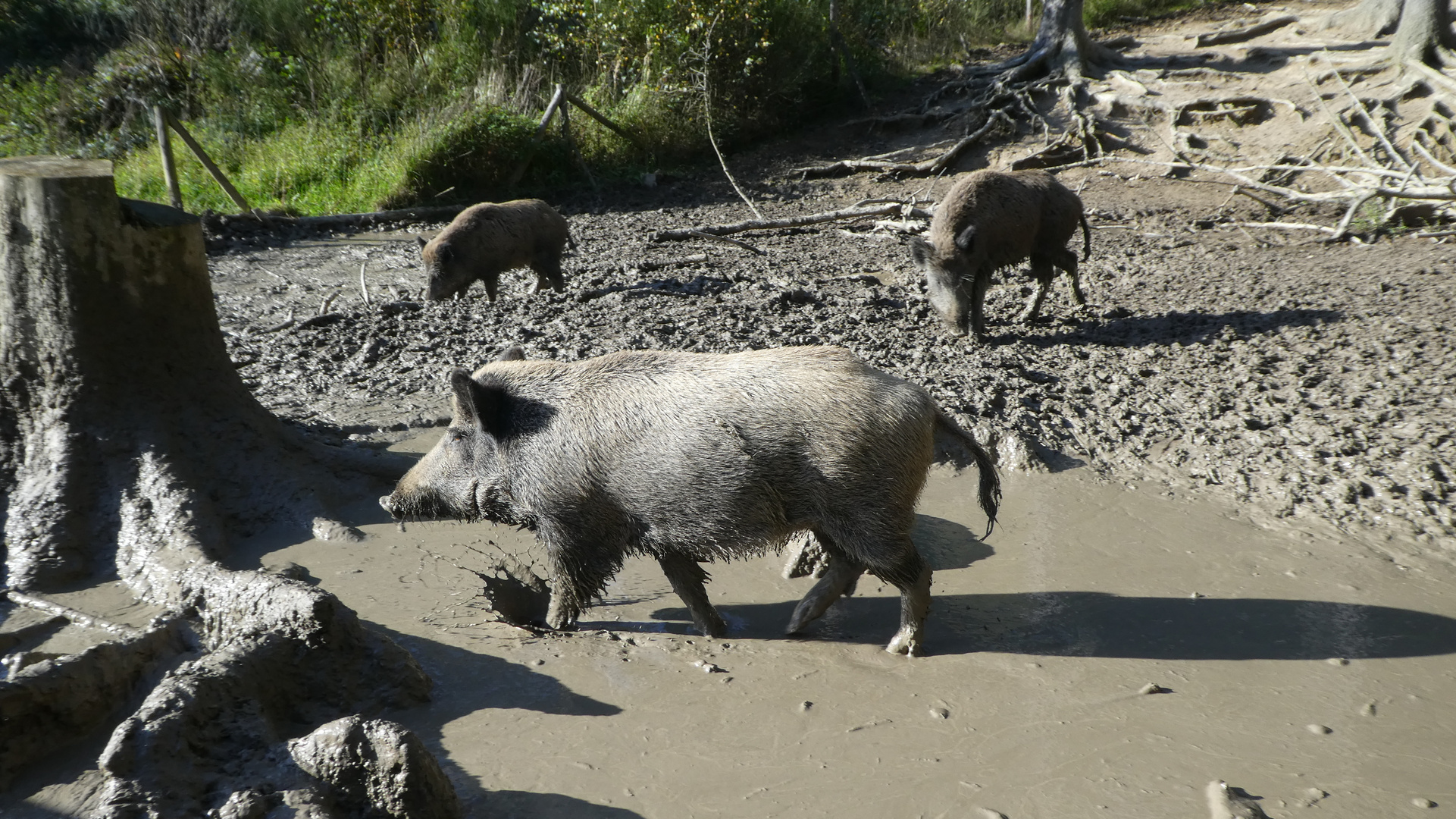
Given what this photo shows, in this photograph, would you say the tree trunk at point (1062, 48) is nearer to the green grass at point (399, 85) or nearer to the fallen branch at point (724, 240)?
the green grass at point (399, 85)

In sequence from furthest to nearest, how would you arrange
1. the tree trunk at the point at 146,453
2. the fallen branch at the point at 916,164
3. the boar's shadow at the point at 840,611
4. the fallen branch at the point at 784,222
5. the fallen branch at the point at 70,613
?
the fallen branch at the point at 916,164 < the fallen branch at the point at 784,222 < the boar's shadow at the point at 840,611 < the fallen branch at the point at 70,613 < the tree trunk at the point at 146,453

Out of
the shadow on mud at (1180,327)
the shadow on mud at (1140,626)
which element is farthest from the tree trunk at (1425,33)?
the shadow on mud at (1140,626)

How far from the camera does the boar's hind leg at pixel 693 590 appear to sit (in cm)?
403

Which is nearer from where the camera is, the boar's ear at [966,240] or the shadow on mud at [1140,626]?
the shadow on mud at [1140,626]

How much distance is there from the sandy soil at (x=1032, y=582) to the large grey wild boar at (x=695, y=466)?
0.34 m

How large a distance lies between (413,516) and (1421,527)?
489 centimetres

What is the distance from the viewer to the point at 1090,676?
3.63m

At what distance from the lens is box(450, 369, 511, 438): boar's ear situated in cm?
396

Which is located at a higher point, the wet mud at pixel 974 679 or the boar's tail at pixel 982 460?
the boar's tail at pixel 982 460

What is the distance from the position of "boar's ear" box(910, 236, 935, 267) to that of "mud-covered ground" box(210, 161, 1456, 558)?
1.64 feet

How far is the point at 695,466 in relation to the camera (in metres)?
3.79

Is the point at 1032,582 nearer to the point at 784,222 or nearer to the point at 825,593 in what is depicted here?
the point at 825,593

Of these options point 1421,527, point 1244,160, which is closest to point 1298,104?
point 1244,160

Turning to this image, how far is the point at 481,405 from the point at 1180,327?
5.69 metres
